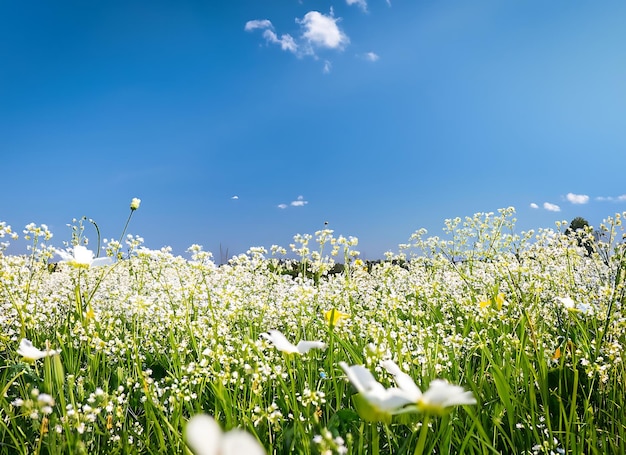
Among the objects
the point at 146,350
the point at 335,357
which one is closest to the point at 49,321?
the point at 146,350

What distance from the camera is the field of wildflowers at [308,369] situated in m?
1.66

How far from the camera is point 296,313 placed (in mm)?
3635

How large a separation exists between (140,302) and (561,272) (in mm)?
3658

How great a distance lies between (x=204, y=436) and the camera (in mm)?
569

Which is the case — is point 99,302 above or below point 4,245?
below

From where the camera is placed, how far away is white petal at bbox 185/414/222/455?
561mm

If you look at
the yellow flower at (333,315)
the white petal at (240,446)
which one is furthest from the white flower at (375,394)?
the yellow flower at (333,315)

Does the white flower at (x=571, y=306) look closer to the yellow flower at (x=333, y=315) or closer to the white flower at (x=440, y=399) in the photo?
the yellow flower at (x=333, y=315)

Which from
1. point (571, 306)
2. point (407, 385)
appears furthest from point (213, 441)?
point (571, 306)

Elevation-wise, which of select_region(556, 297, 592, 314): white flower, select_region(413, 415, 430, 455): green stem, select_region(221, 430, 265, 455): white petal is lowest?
select_region(413, 415, 430, 455): green stem

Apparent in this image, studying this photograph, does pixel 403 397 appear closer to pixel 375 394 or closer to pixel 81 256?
pixel 375 394

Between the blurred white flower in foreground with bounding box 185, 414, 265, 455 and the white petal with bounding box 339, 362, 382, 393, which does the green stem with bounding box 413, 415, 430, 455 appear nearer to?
the white petal with bounding box 339, 362, 382, 393

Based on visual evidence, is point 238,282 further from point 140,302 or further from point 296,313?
point 140,302

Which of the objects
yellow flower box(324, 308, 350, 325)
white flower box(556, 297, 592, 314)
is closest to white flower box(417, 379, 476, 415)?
yellow flower box(324, 308, 350, 325)
